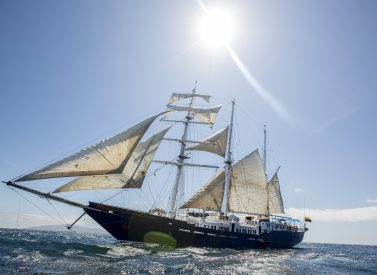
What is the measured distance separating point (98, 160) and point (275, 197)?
1683 inches

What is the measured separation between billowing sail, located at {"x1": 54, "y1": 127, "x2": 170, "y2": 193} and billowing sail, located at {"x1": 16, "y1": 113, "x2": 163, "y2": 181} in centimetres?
130

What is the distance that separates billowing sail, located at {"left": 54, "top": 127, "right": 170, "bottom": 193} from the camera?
31969mm

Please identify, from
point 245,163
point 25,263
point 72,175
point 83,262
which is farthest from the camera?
point 245,163

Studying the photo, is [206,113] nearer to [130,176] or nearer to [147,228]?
[130,176]

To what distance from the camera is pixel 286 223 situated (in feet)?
205

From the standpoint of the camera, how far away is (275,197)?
63.2 m

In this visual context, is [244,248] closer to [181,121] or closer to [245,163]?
[245,163]

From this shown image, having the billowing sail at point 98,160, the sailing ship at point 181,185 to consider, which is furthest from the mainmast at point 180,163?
the billowing sail at point 98,160

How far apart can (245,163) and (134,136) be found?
89.0 ft

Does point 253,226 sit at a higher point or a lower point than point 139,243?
higher

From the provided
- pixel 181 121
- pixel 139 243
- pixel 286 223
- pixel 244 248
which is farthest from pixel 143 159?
pixel 286 223

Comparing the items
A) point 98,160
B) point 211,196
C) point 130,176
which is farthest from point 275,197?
point 98,160

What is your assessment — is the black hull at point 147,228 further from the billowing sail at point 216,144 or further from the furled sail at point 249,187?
the billowing sail at point 216,144

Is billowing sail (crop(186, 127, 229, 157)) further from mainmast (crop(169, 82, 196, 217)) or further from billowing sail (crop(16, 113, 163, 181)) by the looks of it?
billowing sail (crop(16, 113, 163, 181))
